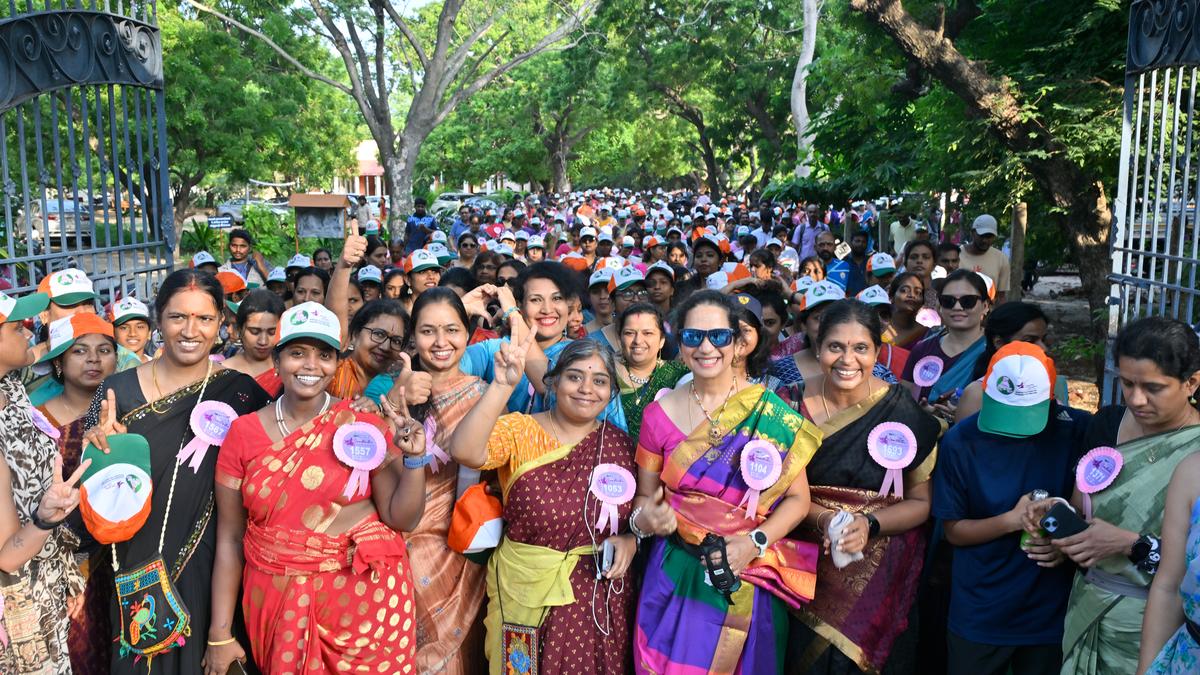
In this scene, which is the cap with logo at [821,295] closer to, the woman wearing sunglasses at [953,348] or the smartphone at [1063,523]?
the woman wearing sunglasses at [953,348]

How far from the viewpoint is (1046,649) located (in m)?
3.33

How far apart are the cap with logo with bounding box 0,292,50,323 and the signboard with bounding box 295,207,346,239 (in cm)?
828

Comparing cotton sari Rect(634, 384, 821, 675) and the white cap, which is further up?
the white cap

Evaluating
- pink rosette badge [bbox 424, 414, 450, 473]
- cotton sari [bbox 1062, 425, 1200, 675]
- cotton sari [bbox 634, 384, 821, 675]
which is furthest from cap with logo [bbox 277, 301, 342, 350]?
cotton sari [bbox 1062, 425, 1200, 675]

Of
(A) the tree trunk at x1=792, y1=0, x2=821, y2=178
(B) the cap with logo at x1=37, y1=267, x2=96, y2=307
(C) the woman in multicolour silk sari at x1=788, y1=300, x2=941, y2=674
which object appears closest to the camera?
(C) the woman in multicolour silk sari at x1=788, y1=300, x2=941, y2=674

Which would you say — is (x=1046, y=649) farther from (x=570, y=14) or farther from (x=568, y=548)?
(x=570, y=14)

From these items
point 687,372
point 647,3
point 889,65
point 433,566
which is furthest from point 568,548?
point 647,3

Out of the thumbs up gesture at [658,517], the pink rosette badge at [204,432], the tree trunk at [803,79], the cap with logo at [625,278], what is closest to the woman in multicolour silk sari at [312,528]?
the pink rosette badge at [204,432]

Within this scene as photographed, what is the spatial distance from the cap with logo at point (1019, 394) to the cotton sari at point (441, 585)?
1873 mm

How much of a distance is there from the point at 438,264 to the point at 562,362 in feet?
13.6

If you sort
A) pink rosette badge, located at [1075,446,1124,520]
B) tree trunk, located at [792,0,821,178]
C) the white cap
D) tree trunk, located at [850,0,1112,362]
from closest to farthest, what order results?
pink rosette badge, located at [1075,446,1124,520], tree trunk, located at [850,0,1112,362], the white cap, tree trunk, located at [792,0,821,178]

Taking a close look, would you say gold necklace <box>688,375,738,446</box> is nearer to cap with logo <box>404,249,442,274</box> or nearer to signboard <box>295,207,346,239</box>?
cap with logo <box>404,249,442,274</box>

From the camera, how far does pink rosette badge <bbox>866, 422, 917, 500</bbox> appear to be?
3436mm

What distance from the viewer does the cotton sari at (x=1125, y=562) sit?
9.42 ft
